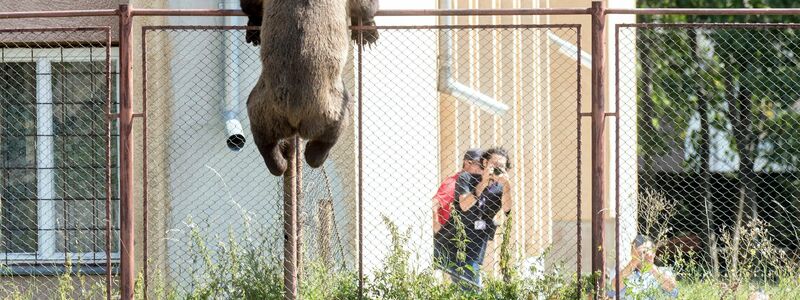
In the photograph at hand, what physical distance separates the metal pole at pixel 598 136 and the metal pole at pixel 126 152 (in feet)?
9.66

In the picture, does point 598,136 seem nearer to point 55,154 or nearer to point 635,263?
point 635,263

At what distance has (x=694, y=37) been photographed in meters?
22.2

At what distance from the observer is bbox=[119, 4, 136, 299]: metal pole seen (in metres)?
8.88

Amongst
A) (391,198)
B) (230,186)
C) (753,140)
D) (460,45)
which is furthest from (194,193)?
(753,140)

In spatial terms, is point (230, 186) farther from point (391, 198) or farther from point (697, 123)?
point (697, 123)

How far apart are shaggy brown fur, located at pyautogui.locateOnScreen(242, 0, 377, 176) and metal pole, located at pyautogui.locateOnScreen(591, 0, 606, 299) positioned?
1588 mm

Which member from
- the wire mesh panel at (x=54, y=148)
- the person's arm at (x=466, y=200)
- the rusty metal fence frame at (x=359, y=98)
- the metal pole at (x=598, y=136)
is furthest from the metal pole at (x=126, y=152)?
the metal pole at (x=598, y=136)

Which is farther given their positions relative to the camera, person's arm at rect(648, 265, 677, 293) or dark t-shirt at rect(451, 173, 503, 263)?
dark t-shirt at rect(451, 173, 503, 263)

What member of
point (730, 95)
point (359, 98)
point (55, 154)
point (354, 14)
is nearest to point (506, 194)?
point (359, 98)

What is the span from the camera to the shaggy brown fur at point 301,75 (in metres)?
8.09

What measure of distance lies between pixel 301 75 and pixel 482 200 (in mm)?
2549

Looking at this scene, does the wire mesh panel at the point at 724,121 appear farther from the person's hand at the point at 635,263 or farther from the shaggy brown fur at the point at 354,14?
the shaggy brown fur at the point at 354,14

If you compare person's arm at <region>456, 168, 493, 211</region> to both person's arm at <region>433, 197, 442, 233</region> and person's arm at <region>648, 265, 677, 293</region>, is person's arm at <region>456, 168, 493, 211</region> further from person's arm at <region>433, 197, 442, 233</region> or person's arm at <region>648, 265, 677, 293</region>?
person's arm at <region>648, 265, 677, 293</region>


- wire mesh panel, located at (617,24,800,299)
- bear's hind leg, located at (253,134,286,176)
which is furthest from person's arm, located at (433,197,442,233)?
wire mesh panel, located at (617,24,800,299)
